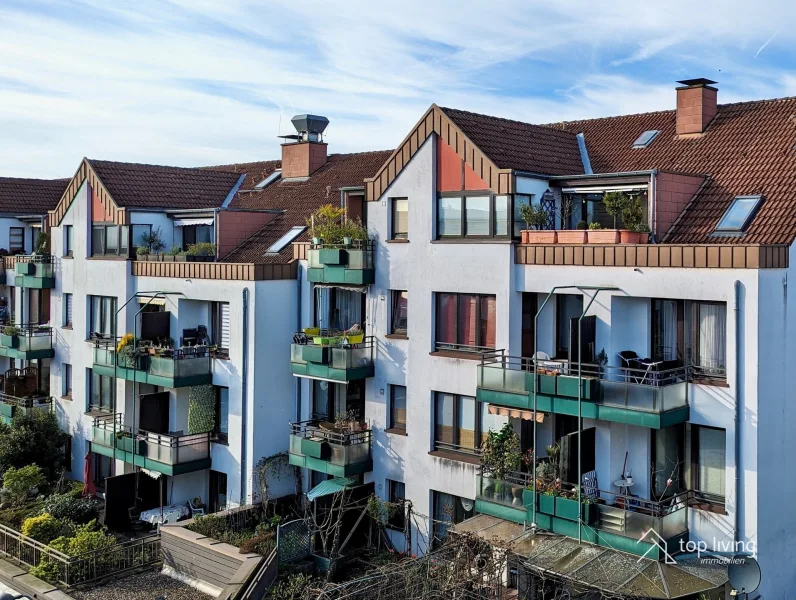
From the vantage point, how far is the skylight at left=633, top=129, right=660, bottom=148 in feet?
90.3

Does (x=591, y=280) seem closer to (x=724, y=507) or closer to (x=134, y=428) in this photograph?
(x=724, y=507)

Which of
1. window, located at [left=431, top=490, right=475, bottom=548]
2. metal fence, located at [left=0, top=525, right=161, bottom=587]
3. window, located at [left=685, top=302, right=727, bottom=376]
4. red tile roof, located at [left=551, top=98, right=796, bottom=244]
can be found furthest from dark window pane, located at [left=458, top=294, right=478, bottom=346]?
metal fence, located at [left=0, top=525, right=161, bottom=587]

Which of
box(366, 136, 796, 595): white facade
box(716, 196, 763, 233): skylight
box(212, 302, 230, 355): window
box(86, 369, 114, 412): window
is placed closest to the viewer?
box(366, 136, 796, 595): white facade

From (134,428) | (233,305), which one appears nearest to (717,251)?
(233,305)

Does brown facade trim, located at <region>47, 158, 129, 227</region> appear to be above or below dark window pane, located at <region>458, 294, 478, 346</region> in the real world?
above

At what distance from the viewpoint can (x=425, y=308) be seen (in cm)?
2553

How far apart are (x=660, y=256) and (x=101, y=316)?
22.6 metres

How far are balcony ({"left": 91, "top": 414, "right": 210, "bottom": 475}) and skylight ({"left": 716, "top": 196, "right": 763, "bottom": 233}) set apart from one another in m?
17.6

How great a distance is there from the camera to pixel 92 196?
34812 mm

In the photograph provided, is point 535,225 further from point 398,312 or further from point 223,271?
point 223,271

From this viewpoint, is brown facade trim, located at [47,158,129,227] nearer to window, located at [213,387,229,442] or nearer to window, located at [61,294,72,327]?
window, located at [61,294,72,327]

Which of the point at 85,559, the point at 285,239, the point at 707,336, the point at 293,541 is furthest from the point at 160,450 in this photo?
the point at 707,336

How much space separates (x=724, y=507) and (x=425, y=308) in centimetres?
968

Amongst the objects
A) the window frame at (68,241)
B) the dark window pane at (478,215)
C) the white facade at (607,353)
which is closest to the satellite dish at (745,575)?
the white facade at (607,353)
